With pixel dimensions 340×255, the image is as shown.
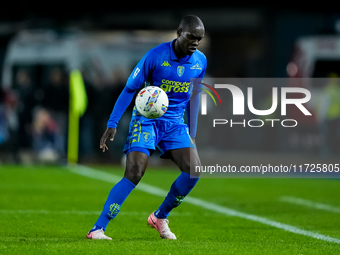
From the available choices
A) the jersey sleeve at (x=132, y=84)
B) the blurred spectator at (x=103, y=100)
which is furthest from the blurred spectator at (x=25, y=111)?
the jersey sleeve at (x=132, y=84)

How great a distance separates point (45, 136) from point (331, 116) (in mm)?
8057

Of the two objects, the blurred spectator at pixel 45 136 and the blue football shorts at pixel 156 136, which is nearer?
the blue football shorts at pixel 156 136

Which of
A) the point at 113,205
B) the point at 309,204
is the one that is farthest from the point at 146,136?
the point at 309,204

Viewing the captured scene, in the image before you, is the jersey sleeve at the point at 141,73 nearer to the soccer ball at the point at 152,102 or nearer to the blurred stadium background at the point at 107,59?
the soccer ball at the point at 152,102

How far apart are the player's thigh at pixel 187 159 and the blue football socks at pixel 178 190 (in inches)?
2.3

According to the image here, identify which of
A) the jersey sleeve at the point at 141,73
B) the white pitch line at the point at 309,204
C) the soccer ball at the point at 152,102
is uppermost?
the jersey sleeve at the point at 141,73

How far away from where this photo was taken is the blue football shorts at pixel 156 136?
20.9ft

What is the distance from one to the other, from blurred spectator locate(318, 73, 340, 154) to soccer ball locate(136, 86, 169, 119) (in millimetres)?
13625

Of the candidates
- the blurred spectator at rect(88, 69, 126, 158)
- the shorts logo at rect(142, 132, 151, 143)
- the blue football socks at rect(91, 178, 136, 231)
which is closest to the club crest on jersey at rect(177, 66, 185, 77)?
the shorts logo at rect(142, 132, 151, 143)

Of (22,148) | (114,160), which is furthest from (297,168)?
(22,148)

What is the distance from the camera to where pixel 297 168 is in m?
17.2

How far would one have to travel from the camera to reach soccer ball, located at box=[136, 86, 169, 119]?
20.6ft

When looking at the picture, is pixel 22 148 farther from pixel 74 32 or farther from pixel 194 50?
pixel 194 50

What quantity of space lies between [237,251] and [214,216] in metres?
2.98
